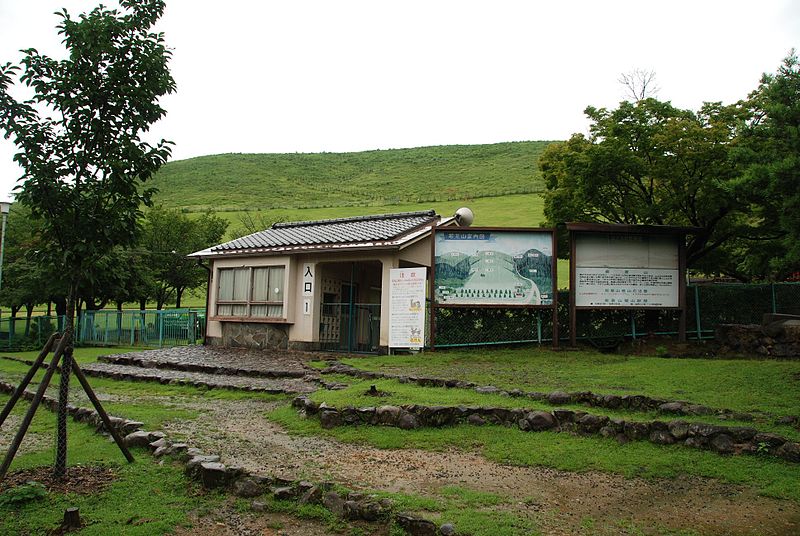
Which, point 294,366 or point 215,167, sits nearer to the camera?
point 294,366

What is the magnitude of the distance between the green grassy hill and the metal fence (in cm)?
2859

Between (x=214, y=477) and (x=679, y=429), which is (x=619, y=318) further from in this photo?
(x=214, y=477)

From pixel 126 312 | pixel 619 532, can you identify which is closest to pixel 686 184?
pixel 619 532

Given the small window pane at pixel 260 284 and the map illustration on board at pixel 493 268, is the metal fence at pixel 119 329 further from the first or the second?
the map illustration on board at pixel 493 268

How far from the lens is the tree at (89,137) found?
639cm

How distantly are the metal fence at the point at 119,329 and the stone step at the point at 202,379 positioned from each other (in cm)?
788

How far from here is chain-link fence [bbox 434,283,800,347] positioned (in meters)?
16.1

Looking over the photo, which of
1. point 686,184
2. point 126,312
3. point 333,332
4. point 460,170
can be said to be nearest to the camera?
point 686,184

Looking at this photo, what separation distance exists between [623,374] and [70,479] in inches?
358

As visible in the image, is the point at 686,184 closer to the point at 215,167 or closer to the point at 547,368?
the point at 547,368

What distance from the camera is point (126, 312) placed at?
86.6 ft

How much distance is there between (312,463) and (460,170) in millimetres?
76789

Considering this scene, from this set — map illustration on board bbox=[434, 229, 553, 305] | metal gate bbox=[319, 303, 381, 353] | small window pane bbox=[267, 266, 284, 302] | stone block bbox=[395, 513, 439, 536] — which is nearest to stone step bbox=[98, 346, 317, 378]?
small window pane bbox=[267, 266, 284, 302]

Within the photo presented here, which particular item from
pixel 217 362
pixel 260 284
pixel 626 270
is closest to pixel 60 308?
pixel 260 284
